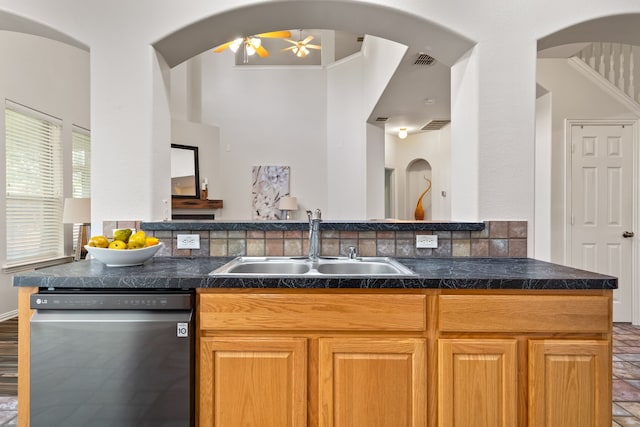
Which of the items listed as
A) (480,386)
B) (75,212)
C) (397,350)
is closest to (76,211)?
(75,212)

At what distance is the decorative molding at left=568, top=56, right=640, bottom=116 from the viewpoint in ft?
12.3

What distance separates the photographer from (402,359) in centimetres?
141

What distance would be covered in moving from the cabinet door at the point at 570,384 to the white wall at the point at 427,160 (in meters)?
5.82

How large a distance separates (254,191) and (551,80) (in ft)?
15.5

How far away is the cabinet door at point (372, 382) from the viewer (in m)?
1.40

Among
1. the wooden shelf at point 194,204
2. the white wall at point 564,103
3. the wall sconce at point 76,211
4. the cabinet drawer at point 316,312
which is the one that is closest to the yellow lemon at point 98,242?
the cabinet drawer at point 316,312

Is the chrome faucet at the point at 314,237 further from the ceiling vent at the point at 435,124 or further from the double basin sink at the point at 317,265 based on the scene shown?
the ceiling vent at the point at 435,124

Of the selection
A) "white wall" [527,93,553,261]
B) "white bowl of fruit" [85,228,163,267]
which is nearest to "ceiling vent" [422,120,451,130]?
"white wall" [527,93,553,261]

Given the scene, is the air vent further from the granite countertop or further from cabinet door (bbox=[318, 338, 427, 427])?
cabinet door (bbox=[318, 338, 427, 427])

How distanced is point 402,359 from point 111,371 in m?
1.08

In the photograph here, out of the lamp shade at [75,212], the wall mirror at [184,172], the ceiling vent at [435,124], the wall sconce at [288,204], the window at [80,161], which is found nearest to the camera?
the lamp shade at [75,212]

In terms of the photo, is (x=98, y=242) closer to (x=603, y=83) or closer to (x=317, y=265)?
(x=317, y=265)

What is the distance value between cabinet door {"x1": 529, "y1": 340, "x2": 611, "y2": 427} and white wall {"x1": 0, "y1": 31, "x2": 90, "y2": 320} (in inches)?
182

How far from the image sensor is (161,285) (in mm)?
1420
